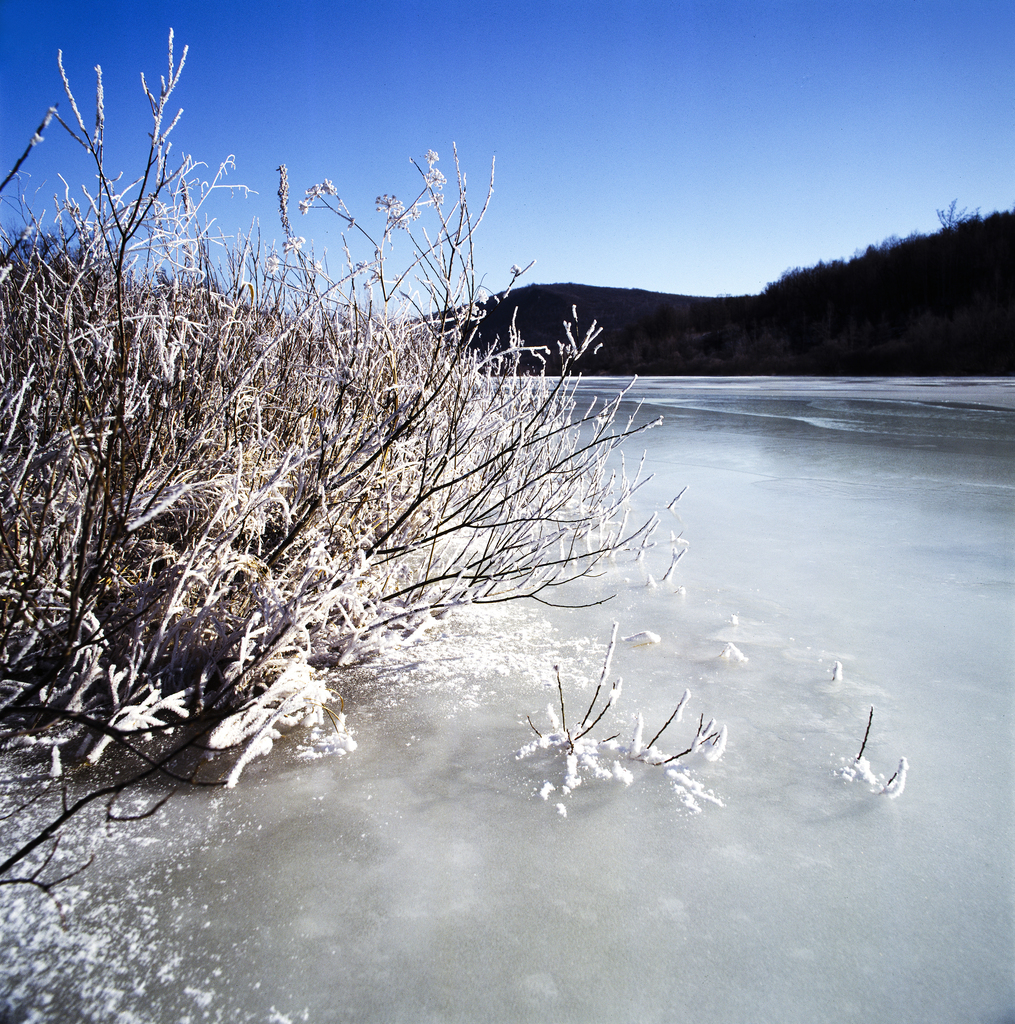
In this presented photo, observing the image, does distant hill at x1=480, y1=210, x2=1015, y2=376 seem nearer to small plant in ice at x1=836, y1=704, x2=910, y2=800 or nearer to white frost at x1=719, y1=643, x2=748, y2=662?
white frost at x1=719, y1=643, x2=748, y2=662

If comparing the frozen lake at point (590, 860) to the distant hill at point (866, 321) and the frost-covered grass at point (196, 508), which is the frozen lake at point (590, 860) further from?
the distant hill at point (866, 321)

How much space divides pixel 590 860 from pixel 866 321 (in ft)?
119

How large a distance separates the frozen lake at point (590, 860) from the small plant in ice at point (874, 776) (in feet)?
0.05

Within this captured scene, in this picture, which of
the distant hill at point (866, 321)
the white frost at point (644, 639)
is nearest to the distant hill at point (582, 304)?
Answer: the distant hill at point (866, 321)

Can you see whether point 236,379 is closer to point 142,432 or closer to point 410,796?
point 142,432

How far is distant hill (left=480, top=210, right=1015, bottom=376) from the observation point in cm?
2514

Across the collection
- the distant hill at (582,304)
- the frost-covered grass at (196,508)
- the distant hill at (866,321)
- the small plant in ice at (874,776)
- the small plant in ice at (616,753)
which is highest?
the distant hill at (582,304)

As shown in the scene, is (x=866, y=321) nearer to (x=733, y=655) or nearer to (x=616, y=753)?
(x=733, y=655)

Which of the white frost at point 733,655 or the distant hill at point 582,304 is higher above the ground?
the distant hill at point 582,304

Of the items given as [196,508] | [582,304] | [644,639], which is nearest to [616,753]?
[644,639]

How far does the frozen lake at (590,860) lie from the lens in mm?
996

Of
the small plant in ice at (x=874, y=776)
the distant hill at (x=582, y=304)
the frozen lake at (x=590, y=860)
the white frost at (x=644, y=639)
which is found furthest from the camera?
the distant hill at (x=582, y=304)

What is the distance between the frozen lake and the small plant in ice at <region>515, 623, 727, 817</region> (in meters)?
0.02

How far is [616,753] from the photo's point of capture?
159cm
